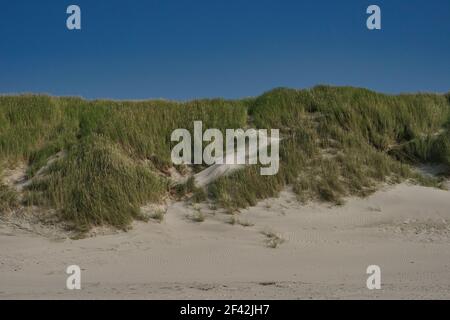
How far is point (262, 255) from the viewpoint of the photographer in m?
8.05

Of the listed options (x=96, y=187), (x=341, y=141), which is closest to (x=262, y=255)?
(x=96, y=187)

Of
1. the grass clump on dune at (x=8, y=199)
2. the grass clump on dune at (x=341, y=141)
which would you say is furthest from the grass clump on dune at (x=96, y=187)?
the grass clump on dune at (x=341, y=141)

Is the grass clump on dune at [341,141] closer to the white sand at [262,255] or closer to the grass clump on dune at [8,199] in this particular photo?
the white sand at [262,255]

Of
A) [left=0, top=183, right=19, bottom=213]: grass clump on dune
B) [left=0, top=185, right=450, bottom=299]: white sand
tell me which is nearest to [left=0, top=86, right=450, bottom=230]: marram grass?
[left=0, top=183, right=19, bottom=213]: grass clump on dune

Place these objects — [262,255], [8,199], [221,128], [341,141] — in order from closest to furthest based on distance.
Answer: [262,255], [8,199], [341,141], [221,128]

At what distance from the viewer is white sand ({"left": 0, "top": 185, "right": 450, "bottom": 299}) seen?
647 cm

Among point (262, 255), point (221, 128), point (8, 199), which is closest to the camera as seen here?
point (262, 255)

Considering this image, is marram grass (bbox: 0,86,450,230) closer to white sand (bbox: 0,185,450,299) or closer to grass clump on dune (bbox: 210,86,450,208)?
grass clump on dune (bbox: 210,86,450,208)

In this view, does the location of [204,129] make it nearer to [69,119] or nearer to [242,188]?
[242,188]

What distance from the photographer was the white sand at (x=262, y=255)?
647cm

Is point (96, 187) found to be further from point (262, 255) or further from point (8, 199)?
point (262, 255)

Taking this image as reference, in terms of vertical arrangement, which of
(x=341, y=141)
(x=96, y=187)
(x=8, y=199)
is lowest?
(x=8, y=199)

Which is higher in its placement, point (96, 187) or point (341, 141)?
point (341, 141)
